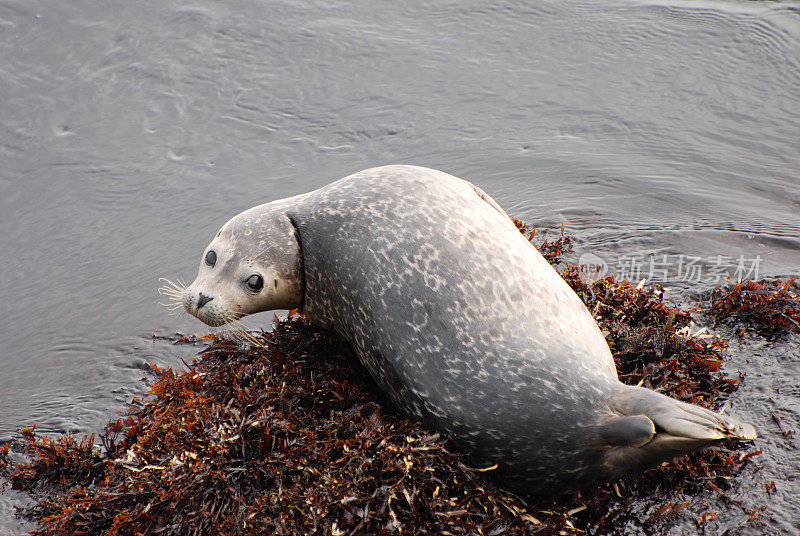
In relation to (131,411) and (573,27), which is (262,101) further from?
(131,411)

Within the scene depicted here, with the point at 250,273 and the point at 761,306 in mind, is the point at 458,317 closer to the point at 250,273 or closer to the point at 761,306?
the point at 250,273

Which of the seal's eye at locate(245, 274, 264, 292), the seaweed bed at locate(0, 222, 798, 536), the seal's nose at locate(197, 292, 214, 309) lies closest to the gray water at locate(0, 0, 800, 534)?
the seaweed bed at locate(0, 222, 798, 536)

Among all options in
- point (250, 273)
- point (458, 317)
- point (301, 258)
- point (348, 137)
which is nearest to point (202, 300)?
point (250, 273)

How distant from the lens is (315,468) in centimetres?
318

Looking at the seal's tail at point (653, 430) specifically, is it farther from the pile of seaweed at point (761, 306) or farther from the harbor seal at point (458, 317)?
the pile of seaweed at point (761, 306)

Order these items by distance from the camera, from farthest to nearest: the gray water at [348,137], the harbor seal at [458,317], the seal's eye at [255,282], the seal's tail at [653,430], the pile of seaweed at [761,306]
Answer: the gray water at [348,137], the pile of seaweed at [761,306], the seal's eye at [255,282], the harbor seal at [458,317], the seal's tail at [653,430]

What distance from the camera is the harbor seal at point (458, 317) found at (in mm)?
2977

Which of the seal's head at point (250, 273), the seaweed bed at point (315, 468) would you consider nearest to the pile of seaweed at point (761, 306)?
the seaweed bed at point (315, 468)

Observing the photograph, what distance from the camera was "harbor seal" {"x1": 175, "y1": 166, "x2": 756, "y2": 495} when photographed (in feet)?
9.77

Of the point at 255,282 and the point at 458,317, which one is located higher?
the point at 458,317

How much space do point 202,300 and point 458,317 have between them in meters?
1.49

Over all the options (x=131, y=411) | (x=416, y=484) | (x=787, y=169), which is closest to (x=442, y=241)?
(x=416, y=484)

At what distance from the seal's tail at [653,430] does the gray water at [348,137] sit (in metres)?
0.96

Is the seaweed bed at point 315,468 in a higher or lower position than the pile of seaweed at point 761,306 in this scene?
lower
